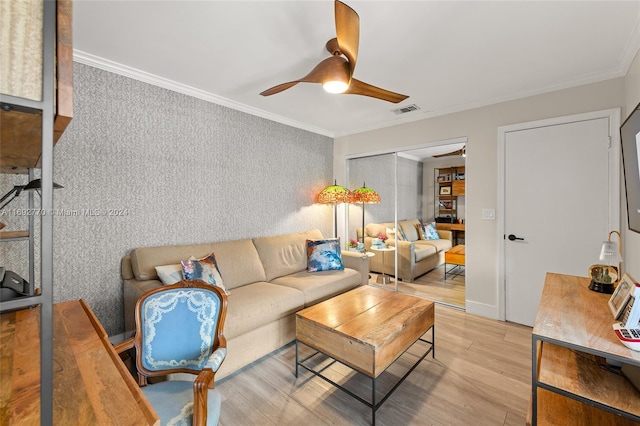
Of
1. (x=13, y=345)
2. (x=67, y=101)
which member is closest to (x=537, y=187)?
(x=67, y=101)

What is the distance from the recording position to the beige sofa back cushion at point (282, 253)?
3.22 metres

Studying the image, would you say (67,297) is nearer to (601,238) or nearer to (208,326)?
(208,326)

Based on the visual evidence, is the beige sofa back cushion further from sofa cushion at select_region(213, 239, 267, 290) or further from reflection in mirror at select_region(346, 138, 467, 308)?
reflection in mirror at select_region(346, 138, 467, 308)

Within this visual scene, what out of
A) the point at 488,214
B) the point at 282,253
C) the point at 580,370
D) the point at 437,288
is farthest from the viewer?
the point at 437,288

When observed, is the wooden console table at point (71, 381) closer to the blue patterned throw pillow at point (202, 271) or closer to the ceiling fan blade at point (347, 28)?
the blue patterned throw pillow at point (202, 271)

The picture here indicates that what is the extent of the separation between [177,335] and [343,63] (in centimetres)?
188

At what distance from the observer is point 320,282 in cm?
295

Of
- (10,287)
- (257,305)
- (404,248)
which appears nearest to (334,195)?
(404,248)

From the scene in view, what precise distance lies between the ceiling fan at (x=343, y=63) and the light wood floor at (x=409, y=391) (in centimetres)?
217

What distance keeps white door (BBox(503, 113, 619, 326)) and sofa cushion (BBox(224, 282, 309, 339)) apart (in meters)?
2.39

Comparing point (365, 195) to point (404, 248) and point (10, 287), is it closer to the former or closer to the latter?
point (404, 248)

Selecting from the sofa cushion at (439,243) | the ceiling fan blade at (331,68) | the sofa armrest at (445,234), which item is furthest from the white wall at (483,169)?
the ceiling fan blade at (331,68)

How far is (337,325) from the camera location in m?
1.96

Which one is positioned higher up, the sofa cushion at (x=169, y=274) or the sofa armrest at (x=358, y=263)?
the sofa cushion at (x=169, y=274)
